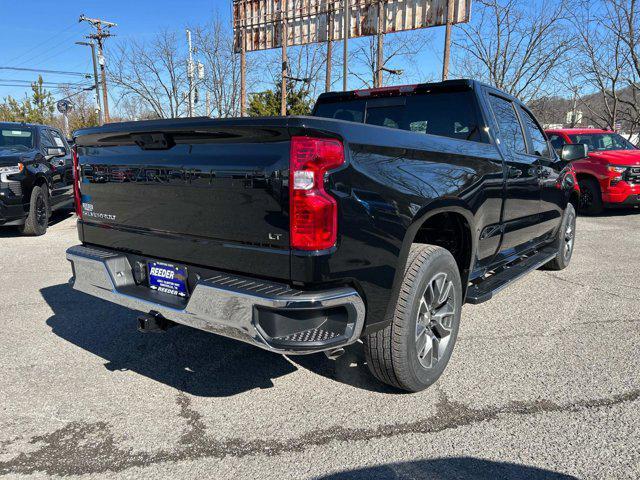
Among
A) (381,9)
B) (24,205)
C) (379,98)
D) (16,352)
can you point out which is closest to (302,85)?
(381,9)


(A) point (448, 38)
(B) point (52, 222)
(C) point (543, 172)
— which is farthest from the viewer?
(A) point (448, 38)

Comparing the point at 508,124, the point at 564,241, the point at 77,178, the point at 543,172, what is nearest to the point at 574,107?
the point at 564,241

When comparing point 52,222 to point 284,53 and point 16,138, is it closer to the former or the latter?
point 16,138

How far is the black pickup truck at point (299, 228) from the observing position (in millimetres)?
2143

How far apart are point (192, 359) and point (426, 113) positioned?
2.65 metres

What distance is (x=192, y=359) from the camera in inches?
132

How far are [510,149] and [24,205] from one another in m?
7.30

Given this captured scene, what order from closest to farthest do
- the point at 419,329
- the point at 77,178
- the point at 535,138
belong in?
the point at 419,329 → the point at 77,178 → the point at 535,138

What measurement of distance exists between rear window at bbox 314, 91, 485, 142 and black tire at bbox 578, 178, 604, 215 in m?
8.02

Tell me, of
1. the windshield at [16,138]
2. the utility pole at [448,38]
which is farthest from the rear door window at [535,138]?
the utility pole at [448,38]

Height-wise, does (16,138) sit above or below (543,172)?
above

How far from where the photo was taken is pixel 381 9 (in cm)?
1706

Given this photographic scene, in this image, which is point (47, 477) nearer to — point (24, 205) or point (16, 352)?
point (16, 352)

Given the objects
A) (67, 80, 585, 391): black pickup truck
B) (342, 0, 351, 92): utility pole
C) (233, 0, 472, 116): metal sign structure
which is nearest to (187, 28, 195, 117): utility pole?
(233, 0, 472, 116): metal sign structure
